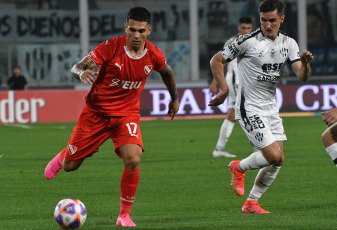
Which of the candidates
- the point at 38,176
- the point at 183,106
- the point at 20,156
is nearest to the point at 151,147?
the point at 20,156

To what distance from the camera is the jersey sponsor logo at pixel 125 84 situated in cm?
748

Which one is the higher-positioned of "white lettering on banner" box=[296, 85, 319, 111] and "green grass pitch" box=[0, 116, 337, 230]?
"white lettering on banner" box=[296, 85, 319, 111]

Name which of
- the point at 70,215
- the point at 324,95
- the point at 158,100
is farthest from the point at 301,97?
the point at 70,215

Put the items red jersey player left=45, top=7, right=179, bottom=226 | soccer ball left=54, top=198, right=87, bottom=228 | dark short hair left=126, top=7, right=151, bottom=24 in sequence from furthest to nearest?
dark short hair left=126, top=7, right=151, bottom=24 < red jersey player left=45, top=7, right=179, bottom=226 < soccer ball left=54, top=198, right=87, bottom=228

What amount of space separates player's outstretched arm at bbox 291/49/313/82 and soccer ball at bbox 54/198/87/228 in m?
2.49

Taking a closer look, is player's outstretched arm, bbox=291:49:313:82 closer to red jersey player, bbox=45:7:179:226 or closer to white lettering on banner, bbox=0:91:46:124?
red jersey player, bbox=45:7:179:226

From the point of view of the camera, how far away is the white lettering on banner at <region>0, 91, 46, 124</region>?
22.2m

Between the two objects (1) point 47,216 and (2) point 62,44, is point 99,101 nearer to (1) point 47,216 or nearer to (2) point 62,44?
(1) point 47,216

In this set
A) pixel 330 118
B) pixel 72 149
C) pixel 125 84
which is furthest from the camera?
pixel 72 149

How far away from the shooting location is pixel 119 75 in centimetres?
745

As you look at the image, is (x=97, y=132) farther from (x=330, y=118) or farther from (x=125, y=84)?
(x=330, y=118)

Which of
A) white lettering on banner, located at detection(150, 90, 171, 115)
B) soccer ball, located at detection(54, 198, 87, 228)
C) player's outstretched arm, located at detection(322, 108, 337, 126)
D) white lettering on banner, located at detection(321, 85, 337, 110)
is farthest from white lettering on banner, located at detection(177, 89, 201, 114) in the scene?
player's outstretched arm, located at detection(322, 108, 337, 126)

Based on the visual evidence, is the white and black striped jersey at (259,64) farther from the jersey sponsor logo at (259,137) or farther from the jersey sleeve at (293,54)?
the jersey sponsor logo at (259,137)

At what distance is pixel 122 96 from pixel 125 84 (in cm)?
14
